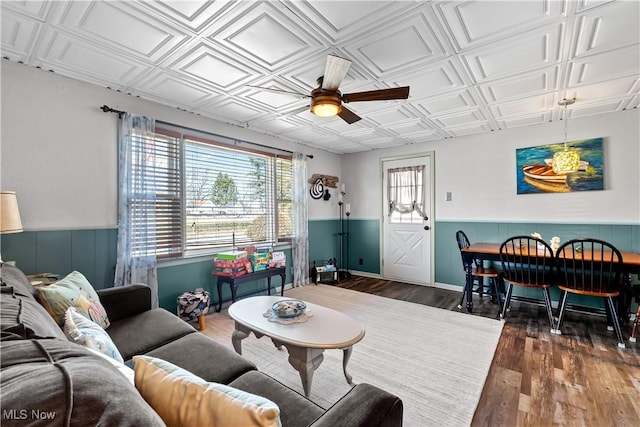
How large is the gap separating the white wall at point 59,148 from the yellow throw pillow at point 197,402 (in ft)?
8.22

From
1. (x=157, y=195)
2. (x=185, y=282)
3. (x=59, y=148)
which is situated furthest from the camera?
(x=185, y=282)

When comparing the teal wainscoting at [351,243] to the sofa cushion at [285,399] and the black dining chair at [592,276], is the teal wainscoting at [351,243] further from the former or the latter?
the sofa cushion at [285,399]

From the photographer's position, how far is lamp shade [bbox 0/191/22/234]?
184 centimetres

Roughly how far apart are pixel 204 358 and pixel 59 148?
7.93 ft

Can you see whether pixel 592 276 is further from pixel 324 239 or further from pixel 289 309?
pixel 324 239

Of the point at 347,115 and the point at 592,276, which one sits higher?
the point at 347,115

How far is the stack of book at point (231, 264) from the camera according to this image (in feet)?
11.3

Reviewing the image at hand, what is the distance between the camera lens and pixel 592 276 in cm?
263

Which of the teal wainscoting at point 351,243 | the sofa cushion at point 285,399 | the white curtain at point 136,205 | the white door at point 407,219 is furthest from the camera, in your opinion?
the teal wainscoting at point 351,243

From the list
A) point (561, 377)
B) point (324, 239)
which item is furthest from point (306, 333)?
point (324, 239)

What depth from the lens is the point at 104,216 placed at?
2.78m

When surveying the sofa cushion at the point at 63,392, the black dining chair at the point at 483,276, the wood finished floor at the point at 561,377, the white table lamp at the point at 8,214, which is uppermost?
the white table lamp at the point at 8,214

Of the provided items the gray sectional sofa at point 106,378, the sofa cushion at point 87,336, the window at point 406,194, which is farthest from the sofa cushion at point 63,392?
the window at point 406,194

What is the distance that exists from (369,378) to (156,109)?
3467mm
